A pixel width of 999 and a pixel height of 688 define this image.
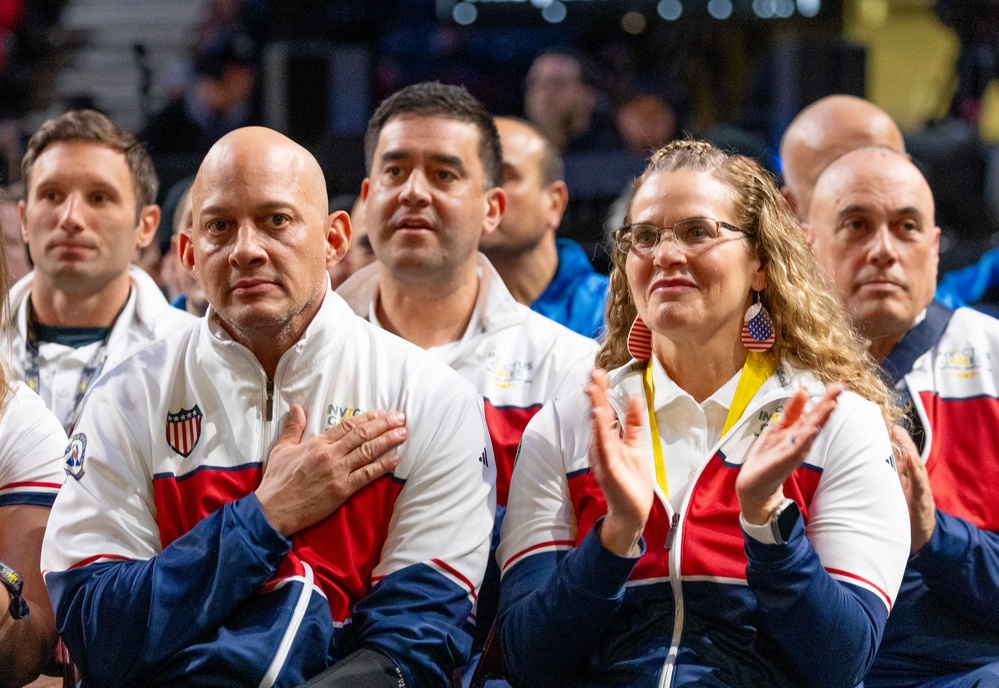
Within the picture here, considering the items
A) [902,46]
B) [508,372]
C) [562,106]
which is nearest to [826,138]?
[508,372]

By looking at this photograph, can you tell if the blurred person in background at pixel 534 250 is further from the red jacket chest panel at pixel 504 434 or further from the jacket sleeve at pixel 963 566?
the jacket sleeve at pixel 963 566

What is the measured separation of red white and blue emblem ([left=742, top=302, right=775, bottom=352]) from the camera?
7.73ft

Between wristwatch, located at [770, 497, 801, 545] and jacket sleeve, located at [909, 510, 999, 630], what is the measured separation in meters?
0.69

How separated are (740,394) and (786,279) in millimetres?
270

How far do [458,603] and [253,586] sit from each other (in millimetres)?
391

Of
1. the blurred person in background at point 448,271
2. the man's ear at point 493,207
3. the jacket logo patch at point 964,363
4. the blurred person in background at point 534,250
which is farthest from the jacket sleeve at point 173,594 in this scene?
the blurred person in background at point 534,250

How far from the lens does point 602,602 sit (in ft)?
6.75

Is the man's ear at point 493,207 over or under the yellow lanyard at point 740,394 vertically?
over

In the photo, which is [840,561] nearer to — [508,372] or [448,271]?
[508,372]

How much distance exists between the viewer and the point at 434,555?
7.29 feet

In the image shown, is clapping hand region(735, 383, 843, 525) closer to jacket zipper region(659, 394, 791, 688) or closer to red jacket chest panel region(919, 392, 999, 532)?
jacket zipper region(659, 394, 791, 688)

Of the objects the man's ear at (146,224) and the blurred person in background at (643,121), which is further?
the blurred person in background at (643,121)

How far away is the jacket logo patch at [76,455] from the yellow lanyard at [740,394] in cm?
113

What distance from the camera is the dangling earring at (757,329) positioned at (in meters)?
2.36
